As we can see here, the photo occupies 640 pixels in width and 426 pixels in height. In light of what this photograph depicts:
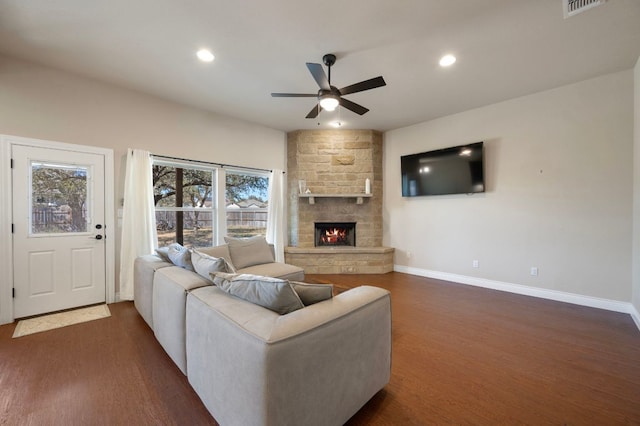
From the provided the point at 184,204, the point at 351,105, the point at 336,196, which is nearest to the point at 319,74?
the point at 351,105

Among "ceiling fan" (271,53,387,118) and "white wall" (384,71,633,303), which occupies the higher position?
"ceiling fan" (271,53,387,118)

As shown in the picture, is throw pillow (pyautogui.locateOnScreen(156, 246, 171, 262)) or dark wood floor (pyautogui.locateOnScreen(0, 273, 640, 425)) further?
throw pillow (pyautogui.locateOnScreen(156, 246, 171, 262))

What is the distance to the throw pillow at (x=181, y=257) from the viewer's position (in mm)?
2336

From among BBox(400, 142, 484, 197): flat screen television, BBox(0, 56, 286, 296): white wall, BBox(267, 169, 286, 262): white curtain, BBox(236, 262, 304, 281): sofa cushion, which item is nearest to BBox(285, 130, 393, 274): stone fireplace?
BBox(267, 169, 286, 262): white curtain

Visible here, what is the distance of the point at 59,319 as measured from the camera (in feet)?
9.21

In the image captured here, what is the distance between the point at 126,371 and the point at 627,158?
5578 mm

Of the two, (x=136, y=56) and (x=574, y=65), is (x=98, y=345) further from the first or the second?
(x=574, y=65)

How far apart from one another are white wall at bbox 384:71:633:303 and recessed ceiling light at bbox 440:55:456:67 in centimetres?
165

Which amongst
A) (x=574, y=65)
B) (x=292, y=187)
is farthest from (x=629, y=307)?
(x=292, y=187)

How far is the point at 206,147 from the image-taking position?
13.9 feet

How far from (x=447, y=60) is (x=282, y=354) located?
328 centimetres

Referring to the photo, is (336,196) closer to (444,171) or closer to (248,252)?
(444,171)

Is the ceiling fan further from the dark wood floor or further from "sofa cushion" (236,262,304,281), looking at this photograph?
the dark wood floor

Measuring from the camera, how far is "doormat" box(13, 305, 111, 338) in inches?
101
